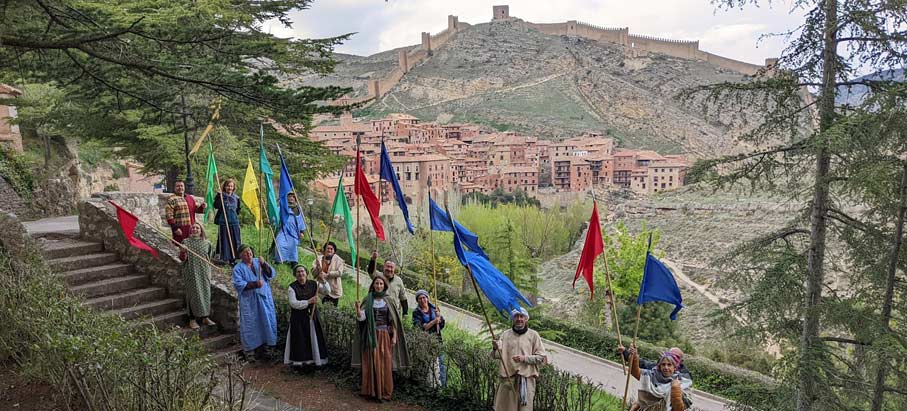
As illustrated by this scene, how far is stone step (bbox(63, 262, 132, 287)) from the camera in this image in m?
7.30

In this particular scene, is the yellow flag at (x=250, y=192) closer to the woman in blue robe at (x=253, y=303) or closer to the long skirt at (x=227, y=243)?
the woman in blue robe at (x=253, y=303)

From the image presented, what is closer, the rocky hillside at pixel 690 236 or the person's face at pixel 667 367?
the person's face at pixel 667 367

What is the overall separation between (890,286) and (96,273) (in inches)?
375

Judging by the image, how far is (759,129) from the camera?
281 inches

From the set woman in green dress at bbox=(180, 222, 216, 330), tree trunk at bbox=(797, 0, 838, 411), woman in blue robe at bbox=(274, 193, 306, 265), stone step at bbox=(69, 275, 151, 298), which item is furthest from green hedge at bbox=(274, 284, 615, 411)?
woman in blue robe at bbox=(274, 193, 306, 265)

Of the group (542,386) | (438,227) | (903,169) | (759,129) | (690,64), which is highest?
(690,64)

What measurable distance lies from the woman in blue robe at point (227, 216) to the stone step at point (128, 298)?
1.07m

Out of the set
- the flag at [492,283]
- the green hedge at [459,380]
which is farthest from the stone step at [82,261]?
the flag at [492,283]

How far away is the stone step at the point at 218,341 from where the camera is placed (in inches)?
279

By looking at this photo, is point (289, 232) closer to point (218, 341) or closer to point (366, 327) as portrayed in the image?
point (218, 341)

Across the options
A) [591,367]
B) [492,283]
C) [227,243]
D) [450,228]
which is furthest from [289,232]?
[591,367]

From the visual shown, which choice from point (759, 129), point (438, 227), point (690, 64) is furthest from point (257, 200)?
point (690, 64)

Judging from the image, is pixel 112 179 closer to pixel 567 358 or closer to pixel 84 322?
pixel 567 358

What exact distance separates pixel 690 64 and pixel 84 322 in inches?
Answer: 4650
